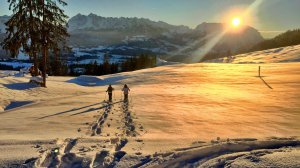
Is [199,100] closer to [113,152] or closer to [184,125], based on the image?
[184,125]

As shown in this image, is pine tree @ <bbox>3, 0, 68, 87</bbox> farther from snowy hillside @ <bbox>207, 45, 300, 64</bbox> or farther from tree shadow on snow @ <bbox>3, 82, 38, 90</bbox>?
snowy hillside @ <bbox>207, 45, 300, 64</bbox>

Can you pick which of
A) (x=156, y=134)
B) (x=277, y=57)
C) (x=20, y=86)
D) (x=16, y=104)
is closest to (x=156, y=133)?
(x=156, y=134)

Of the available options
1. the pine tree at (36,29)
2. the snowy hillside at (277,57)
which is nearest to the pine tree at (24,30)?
the pine tree at (36,29)

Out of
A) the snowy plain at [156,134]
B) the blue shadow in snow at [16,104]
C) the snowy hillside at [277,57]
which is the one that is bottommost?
the blue shadow in snow at [16,104]

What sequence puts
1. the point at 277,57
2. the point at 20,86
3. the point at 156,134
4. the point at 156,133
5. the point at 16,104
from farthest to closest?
1. the point at 277,57
2. the point at 20,86
3. the point at 16,104
4. the point at 156,133
5. the point at 156,134

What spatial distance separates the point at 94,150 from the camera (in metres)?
8.89

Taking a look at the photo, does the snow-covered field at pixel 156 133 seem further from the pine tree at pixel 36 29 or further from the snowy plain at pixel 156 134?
the pine tree at pixel 36 29

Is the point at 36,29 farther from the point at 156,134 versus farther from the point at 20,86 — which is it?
the point at 156,134

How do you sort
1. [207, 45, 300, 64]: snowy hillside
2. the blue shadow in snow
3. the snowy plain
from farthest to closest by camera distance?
1. [207, 45, 300, 64]: snowy hillside
2. the blue shadow in snow
3. the snowy plain

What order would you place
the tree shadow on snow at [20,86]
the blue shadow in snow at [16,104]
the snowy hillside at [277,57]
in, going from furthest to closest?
the snowy hillside at [277,57] < the tree shadow on snow at [20,86] < the blue shadow in snow at [16,104]

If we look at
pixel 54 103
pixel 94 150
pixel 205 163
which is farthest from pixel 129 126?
pixel 54 103

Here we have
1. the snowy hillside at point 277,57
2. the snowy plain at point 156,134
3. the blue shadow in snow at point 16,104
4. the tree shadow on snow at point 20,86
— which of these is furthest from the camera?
the snowy hillside at point 277,57

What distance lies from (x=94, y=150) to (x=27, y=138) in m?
2.60

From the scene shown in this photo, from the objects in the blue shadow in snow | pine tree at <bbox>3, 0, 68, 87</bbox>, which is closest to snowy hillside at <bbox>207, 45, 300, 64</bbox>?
pine tree at <bbox>3, 0, 68, 87</bbox>
